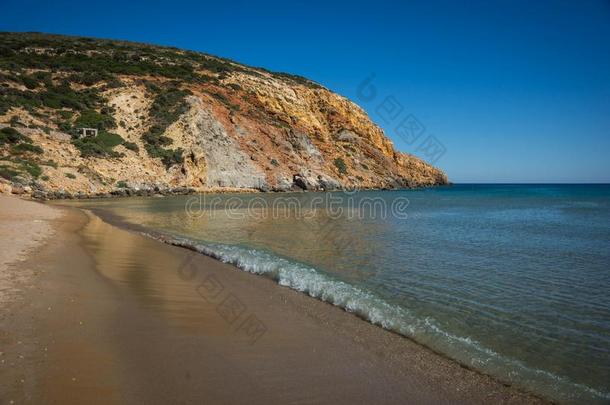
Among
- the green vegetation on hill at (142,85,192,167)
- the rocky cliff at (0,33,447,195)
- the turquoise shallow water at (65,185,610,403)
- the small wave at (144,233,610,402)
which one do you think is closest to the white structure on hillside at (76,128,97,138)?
the rocky cliff at (0,33,447,195)

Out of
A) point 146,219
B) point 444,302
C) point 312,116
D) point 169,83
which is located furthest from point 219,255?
point 312,116

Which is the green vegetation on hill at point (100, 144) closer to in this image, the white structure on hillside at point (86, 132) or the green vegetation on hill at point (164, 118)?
the white structure on hillside at point (86, 132)

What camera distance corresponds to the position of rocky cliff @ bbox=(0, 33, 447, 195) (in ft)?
119

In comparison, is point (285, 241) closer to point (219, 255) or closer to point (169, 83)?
point (219, 255)

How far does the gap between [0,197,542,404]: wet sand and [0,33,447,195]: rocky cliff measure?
2884 centimetres

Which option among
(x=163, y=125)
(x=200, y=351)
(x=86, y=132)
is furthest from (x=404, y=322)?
(x=163, y=125)

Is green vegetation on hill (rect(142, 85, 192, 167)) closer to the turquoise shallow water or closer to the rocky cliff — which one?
the rocky cliff

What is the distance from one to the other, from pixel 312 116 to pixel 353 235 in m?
53.8

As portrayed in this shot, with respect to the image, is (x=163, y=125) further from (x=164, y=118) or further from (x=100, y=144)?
(x=100, y=144)

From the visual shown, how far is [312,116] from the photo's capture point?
66000 millimetres

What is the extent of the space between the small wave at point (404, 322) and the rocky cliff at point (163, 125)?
2814 centimetres

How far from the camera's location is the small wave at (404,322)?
160 inches

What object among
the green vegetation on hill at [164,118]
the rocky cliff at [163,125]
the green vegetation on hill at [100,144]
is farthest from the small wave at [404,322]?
the green vegetation on hill at [164,118]

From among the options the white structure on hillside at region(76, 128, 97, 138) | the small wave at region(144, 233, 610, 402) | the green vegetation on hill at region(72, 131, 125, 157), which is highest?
the white structure on hillside at region(76, 128, 97, 138)
